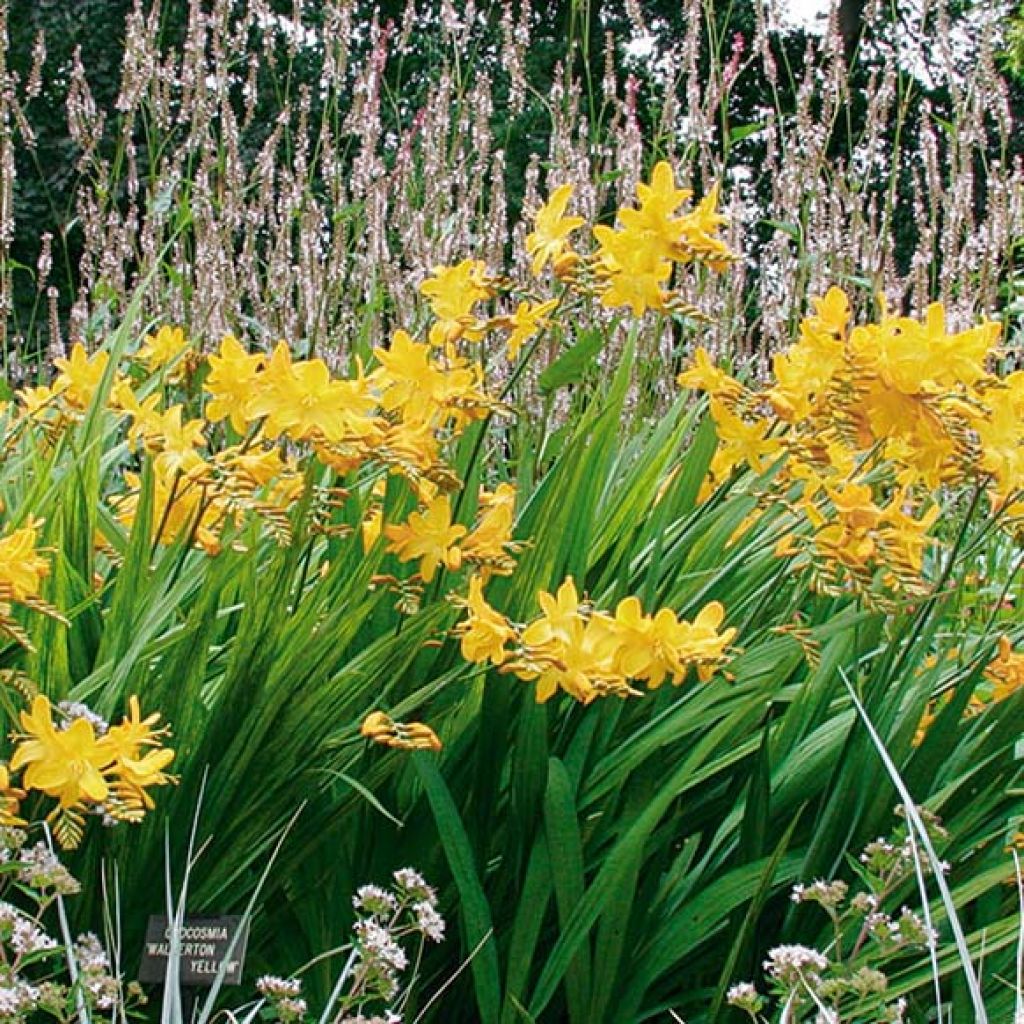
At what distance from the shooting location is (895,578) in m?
1.35

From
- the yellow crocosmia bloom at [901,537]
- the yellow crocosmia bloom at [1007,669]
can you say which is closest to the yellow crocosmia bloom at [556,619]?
the yellow crocosmia bloom at [901,537]

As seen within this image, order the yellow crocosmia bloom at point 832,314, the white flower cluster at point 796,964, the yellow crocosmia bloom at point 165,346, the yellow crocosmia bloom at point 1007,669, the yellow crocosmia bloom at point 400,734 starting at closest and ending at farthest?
the white flower cluster at point 796,964
the yellow crocosmia bloom at point 400,734
the yellow crocosmia bloom at point 832,314
the yellow crocosmia bloom at point 1007,669
the yellow crocosmia bloom at point 165,346

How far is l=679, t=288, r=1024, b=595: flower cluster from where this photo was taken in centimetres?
134

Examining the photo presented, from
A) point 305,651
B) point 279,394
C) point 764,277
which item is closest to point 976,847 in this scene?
point 305,651

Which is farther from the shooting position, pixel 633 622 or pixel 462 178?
pixel 462 178

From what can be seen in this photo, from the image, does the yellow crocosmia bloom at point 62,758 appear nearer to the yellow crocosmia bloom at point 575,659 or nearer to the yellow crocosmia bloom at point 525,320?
the yellow crocosmia bloom at point 575,659

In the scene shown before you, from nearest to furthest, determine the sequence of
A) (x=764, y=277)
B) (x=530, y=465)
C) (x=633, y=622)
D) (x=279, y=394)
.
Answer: (x=633, y=622) → (x=279, y=394) → (x=530, y=465) → (x=764, y=277)

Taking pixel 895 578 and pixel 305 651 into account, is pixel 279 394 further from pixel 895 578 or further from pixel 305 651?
pixel 895 578

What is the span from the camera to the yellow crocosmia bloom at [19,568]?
1076mm

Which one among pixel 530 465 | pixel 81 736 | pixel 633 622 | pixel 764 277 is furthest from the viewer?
pixel 764 277

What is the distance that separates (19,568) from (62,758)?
150 millimetres

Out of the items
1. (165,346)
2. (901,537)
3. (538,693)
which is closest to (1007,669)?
(901,537)

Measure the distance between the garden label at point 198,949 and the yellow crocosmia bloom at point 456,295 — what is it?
0.59 m

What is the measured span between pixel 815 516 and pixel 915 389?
0.15 m
